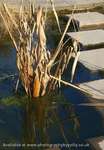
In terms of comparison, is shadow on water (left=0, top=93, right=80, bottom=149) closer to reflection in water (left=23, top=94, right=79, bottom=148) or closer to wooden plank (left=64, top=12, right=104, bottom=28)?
reflection in water (left=23, top=94, right=79, bottom=148)

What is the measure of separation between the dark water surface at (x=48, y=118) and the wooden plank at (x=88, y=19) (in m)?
1.65

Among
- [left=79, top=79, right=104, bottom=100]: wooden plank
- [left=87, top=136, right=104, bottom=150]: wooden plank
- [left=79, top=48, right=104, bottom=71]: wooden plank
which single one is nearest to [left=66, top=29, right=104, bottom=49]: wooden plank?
[left=79, top=48, right=104, bottom=71]: wooden plank

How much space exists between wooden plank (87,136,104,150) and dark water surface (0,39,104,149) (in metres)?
0.06

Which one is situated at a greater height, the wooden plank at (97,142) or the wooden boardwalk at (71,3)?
the wooden plank at (97,142)

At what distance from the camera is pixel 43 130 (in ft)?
8.80

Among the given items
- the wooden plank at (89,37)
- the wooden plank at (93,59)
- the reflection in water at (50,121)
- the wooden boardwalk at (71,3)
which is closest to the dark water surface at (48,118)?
the reflection in water at (50,121)

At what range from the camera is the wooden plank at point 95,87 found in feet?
9.83

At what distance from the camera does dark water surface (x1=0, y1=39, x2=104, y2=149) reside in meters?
2.61

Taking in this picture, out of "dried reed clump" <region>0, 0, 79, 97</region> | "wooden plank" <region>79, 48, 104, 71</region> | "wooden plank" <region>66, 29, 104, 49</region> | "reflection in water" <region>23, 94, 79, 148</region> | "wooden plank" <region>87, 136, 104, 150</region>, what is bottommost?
"wooden plank" <region>66, 29, 104, 49</region>

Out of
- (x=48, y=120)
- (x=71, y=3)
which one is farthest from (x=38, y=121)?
(x=71, y=3)

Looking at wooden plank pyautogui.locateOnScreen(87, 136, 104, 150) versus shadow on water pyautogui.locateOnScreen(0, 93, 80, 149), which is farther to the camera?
shadow on water pyautogui.locateOnScreen(0, 93, 80, 149)

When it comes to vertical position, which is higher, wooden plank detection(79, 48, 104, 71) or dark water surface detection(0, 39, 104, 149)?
dark water surface detection(0, 39, 104, 149)

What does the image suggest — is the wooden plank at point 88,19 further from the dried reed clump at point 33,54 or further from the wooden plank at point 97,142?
the wooden plank at point 97,142

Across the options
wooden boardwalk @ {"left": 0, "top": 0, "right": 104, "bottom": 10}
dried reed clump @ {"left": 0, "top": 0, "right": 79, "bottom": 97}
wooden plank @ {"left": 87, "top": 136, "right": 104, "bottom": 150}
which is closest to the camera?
wooden plank @ {"left": 87, "top": 136, "right": 104, "bottom": 150}
